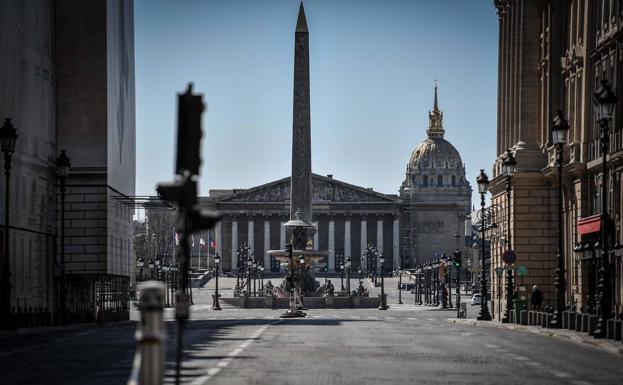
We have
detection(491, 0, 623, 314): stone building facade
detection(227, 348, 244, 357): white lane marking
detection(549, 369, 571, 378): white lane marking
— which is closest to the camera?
detection(549, 369, 571, 378): white lane marking

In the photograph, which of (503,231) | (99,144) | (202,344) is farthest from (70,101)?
(202,344)

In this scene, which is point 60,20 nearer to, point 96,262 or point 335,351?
point 96,262

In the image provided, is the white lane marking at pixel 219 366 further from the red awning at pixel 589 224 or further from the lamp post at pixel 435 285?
the lamp post at pixel 435 285

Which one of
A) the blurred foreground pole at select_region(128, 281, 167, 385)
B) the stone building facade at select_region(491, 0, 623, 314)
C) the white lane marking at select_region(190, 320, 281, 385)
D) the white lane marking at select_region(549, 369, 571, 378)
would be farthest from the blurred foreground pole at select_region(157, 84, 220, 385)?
the stone building facade at select_region(491, 0, 623, 314)

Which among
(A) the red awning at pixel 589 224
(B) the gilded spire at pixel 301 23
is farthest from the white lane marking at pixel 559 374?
(B) the gilded spire at pixel 301 23

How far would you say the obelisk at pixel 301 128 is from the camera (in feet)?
359

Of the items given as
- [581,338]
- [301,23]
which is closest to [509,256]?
[581,338]

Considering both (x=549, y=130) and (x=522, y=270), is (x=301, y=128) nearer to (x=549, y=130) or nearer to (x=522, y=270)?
(x=549, y=130)

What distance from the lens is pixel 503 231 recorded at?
68.0 meters

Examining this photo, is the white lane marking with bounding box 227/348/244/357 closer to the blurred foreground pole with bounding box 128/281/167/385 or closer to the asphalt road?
the asphalt road

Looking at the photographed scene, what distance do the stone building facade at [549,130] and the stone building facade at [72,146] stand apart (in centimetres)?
1798

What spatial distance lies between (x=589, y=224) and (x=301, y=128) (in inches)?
2249

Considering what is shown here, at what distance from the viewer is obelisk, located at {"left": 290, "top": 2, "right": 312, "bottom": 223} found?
359 feet

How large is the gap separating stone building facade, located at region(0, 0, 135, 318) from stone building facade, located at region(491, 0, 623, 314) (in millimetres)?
17978
